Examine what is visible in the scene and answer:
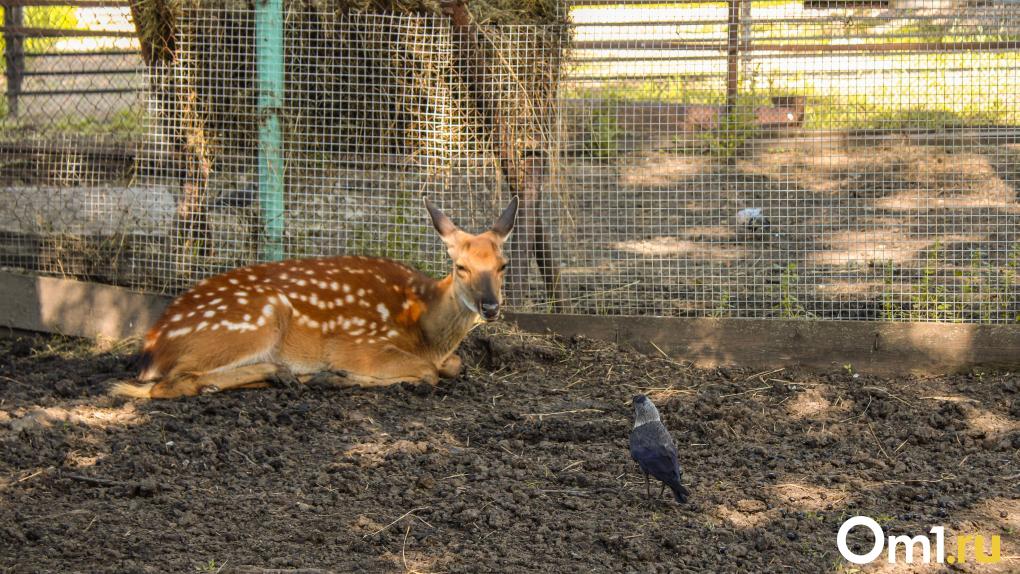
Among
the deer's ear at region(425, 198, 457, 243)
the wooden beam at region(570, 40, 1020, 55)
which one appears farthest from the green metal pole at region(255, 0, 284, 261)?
Result: the wooden beam at region(570, 40, 1020, 55)

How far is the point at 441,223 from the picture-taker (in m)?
6.42

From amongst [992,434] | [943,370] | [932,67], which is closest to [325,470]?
[992,434]

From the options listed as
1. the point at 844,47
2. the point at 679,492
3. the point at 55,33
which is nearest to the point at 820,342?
the point at 844,47

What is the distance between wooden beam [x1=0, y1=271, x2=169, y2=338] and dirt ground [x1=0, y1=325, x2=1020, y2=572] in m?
0.48

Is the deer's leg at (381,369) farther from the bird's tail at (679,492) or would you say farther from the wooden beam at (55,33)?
the wooden beam at (55,33)

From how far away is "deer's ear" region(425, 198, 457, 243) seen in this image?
21.0 feet

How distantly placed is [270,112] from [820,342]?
12.1ft

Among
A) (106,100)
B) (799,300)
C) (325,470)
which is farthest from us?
(106,100)

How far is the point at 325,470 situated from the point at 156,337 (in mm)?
1823

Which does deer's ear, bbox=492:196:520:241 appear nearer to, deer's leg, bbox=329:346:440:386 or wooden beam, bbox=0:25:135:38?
deer's leg, bbox=329:346:440:386

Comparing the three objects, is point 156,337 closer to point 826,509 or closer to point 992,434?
point 826,509

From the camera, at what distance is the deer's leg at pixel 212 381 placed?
5.99 m

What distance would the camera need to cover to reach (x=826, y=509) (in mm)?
4438

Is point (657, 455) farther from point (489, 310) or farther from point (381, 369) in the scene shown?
point (381, 369)
